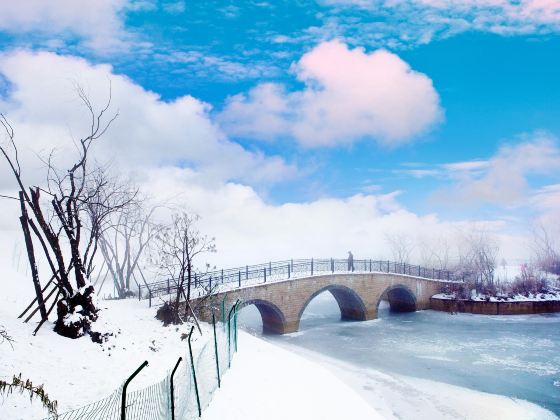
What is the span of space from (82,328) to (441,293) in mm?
31399

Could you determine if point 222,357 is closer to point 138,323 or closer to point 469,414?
point 138,323

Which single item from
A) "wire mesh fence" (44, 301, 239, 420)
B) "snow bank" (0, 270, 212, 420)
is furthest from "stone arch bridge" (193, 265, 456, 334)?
"wire mesh fence" (44, 301, 239, 420)

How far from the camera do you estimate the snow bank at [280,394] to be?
9.16 metres

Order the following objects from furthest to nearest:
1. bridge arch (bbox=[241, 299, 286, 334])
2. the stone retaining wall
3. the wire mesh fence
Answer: the stone retaining wall → bridge arch (bbox=[241, 299, 286, 334]) → the wire mesh fence

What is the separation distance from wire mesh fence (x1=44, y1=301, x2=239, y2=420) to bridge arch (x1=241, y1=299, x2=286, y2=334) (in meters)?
11.0

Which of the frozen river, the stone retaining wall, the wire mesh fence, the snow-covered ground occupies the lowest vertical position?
the frozen river

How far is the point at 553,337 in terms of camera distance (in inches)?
933

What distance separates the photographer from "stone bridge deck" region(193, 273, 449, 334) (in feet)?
74.4

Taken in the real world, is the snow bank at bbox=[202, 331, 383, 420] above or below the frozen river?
above

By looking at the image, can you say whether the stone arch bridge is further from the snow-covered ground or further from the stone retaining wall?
the stone retaining wall

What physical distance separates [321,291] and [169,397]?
21779mm

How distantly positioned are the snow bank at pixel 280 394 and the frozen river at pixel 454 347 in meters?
5.27

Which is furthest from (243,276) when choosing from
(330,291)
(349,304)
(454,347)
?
(454,347)

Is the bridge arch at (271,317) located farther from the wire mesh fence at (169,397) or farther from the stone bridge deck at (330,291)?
the wire mesh fence at (169,397)
